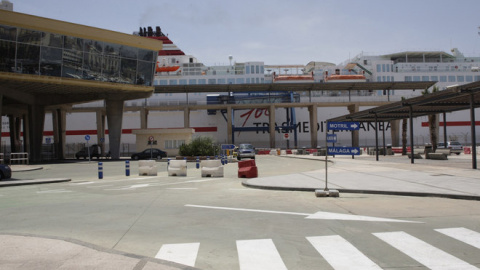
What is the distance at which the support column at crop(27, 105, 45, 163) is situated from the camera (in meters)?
48.6

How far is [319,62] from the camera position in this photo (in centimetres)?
8562

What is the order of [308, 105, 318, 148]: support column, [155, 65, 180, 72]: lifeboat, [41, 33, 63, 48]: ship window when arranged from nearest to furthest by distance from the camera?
[41, 33, 63, 48]: ship window, [308, 105, 318, 148]: support column, [155, 65, 180, 72]: lifeboat

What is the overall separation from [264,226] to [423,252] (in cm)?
298

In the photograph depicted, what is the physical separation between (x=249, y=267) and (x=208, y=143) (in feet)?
114

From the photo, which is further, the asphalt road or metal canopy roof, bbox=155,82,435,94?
metal canopy roof, bbox=155,82,435,94

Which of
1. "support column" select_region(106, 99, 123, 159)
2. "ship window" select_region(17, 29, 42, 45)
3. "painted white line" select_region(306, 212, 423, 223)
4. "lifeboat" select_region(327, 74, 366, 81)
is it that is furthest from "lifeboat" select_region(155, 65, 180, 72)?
"painted white line" select_region(306, 212, 423, 223)

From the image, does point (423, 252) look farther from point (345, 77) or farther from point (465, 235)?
point (345, 77)

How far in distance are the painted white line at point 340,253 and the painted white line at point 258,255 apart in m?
0.69

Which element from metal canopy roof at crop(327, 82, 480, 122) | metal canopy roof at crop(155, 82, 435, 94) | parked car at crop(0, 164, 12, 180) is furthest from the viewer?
metal canopy roof at crop(155, 82, 435, 94)

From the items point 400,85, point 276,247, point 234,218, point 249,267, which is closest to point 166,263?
point 249,267

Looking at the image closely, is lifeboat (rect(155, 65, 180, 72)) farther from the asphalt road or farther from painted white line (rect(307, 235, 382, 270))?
painted white line (rect(307, 235, 382, 270))

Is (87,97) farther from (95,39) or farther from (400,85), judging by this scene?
(400,85)

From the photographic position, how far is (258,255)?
19.3 feet

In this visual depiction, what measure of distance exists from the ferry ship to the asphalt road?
59.6 m
